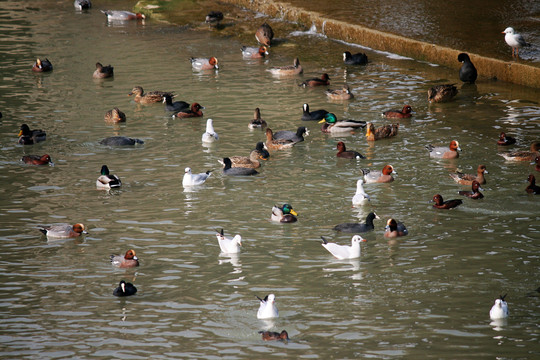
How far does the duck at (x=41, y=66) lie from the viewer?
24.2m

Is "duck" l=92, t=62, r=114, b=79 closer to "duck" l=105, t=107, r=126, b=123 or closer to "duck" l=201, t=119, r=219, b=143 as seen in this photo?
"duck" l=105, t=107, r=126, b=123

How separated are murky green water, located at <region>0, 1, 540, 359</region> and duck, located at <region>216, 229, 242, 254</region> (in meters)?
0.16

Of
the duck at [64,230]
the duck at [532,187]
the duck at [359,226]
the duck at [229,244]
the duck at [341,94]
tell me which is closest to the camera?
Answer: the duck at [229,244]

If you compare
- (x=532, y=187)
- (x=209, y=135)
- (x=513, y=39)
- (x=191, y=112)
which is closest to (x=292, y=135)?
(x=209, y=135)

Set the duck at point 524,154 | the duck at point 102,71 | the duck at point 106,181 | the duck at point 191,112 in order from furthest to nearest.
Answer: the duck at point 102,71 → the duck at point 191,112 → the duck at point 524,154 → the duck at point 106,181

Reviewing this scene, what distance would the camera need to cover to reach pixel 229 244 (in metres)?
12.0

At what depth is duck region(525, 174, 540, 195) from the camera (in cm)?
1384

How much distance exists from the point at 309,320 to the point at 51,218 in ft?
18.9

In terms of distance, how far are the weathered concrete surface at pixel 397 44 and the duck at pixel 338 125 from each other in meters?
4.96

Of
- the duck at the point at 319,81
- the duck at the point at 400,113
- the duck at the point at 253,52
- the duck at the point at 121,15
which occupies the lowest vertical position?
the duck at the point at 400,113

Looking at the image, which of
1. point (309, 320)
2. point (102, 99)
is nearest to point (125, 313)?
point (309, 320)

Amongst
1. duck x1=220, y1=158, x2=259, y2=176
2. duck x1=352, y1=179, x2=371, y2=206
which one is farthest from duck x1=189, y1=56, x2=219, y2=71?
duck x1=352, y1=179, x2=371, y2=206

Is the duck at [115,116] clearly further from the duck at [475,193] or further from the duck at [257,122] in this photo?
the duck at [475,193]

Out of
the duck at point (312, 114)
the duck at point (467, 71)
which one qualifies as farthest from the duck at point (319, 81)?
the duck at point (467, 71)
